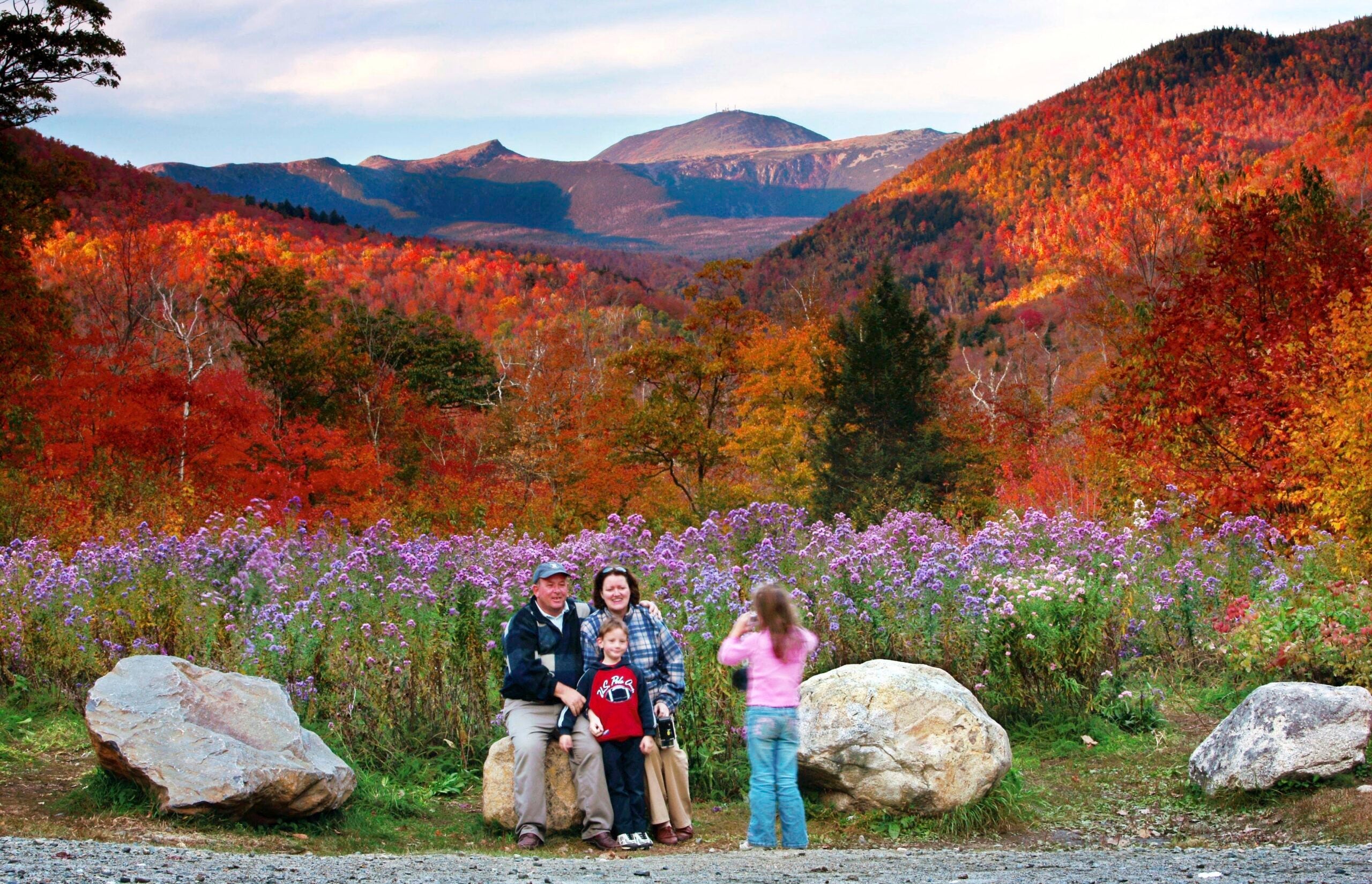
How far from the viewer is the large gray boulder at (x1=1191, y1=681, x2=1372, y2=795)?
611 cm

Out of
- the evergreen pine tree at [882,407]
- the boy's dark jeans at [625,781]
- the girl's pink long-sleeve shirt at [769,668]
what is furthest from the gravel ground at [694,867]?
the evergreen pine tree at [882,407]

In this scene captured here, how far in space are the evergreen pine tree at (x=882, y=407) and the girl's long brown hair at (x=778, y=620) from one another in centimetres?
1962

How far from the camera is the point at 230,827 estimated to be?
5305 mm

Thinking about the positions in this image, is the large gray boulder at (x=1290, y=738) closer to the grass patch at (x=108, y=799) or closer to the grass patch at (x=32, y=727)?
the grass patch at (x=108, y=799)

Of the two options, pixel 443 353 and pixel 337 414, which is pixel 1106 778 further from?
pixel 443 353

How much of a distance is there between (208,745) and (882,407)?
23.1m

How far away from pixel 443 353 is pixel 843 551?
3179cm

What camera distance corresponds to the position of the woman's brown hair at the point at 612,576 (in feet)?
19.4

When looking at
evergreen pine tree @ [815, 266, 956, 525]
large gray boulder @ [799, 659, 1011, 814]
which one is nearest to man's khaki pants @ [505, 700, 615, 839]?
large gray boulder @ [799, 659, 1011, 814]

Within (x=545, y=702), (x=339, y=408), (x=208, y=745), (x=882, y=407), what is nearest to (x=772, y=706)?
(x=545, y=702)

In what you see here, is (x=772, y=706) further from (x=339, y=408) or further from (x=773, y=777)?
(x=339, y=408)

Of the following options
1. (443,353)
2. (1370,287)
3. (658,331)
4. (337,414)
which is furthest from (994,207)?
(1370,287)

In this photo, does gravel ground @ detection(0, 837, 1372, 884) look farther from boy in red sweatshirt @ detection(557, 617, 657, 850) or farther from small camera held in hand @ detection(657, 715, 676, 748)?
small camera held in hand @ detection(657, 715, 676, 748)

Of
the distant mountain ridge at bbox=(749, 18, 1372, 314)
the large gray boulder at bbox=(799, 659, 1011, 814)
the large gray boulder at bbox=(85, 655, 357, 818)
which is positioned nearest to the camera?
the large gray boulder at bbox=(85, 655, 357, 818)
